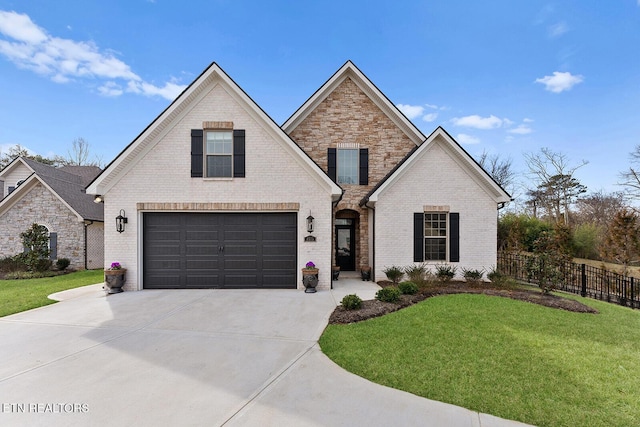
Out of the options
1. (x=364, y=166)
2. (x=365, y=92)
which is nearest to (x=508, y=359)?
(x=364, y=166)

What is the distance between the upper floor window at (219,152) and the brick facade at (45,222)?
11.4 meters

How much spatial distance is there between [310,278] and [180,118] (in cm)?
700

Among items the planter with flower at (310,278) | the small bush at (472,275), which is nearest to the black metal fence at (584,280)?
the small bush at (472,275)

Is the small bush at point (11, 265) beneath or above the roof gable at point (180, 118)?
beneath

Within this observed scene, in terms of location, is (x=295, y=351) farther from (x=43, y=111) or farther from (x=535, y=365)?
(x=43, y=111)

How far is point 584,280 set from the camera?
991 cm

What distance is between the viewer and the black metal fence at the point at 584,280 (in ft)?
30.1

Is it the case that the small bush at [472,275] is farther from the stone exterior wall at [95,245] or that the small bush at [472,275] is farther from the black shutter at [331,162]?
the stone exterior wall at [95,245]

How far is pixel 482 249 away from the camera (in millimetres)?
10586

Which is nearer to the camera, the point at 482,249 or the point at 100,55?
the point at 482,249

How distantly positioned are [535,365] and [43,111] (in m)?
25.8

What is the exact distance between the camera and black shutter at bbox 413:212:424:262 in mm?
10508

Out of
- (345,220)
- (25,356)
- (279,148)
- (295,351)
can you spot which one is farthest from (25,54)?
(295,351)

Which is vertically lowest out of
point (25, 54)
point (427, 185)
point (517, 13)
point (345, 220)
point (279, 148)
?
point (345, 220)
